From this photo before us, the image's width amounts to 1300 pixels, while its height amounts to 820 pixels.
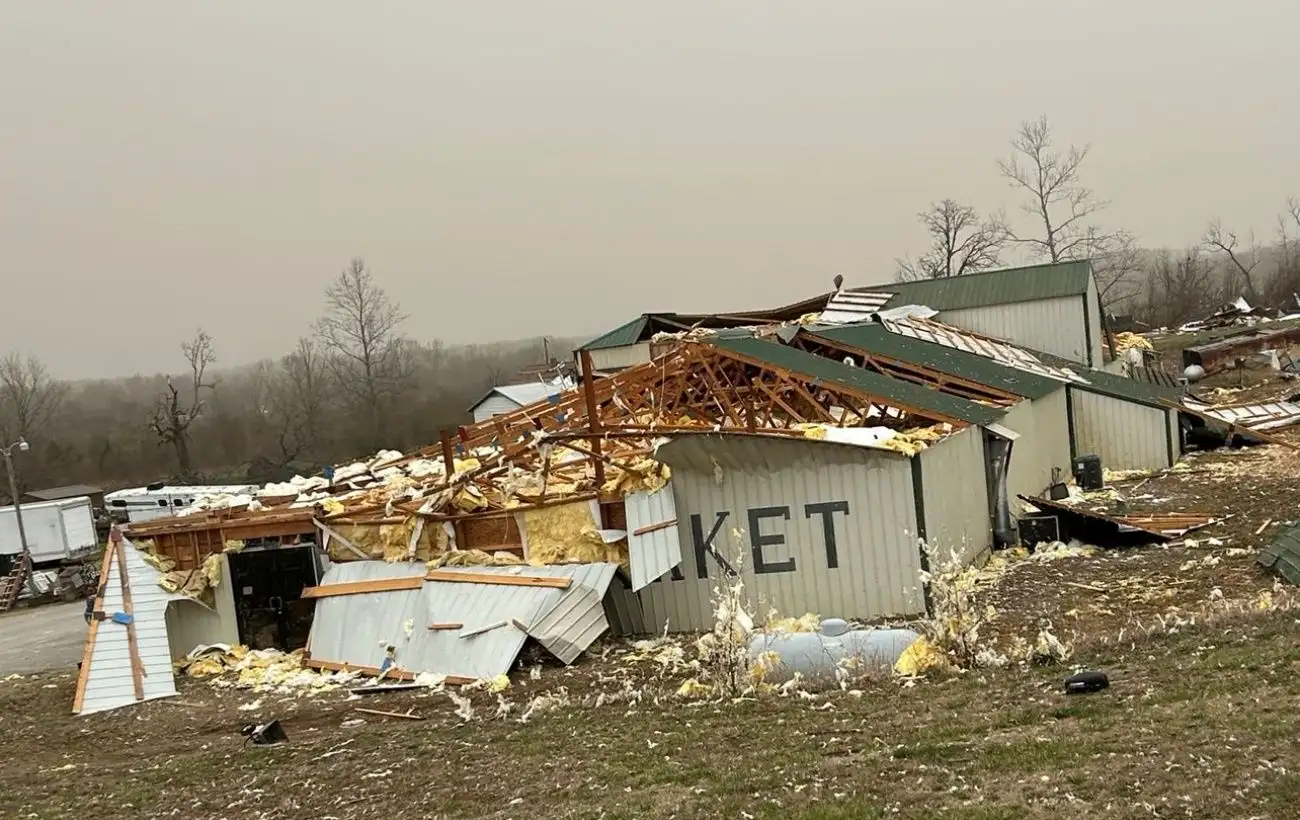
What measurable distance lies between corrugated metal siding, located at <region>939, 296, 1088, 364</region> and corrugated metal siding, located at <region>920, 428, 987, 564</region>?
15.1 metres

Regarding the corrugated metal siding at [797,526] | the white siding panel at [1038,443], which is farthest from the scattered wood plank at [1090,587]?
the white siding panel at [1038,443]

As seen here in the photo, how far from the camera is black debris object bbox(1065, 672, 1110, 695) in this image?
798 cm

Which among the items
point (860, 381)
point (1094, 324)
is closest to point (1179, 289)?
point (1094, 324)

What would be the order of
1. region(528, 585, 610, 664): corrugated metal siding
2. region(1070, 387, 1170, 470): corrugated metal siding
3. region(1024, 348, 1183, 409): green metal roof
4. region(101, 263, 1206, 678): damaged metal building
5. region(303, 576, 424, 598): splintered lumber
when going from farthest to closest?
region(1024, 348, 1183, 409): green metal roof
region(1070, 387, 1170, 470): corrugated metal siding
region(303, 576, 424, 598): splintered lumber
region(101, 263, 1206, 678): damaged metal building
region(528, 585, 610, 664): corrugated metal siding

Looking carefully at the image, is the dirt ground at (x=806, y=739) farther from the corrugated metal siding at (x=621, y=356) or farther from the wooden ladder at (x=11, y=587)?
the wooden ladder at (x=11, y=587)

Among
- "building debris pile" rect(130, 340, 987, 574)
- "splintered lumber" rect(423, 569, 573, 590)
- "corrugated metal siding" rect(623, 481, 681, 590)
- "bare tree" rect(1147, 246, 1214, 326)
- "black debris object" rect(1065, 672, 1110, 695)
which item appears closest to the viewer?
"black debris object" rect(1065, 672, 1110, 695)

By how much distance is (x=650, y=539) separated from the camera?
47.0 feet

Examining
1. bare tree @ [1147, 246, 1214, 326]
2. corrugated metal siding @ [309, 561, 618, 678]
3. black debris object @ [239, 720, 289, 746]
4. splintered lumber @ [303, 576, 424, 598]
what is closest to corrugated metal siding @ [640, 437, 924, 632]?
corrugated metal siding @ [309, 561, 618, 678]

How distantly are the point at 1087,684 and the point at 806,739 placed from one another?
245 cm

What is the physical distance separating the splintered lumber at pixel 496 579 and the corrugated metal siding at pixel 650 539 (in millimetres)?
1052

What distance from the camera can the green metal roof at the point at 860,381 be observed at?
16922 mm

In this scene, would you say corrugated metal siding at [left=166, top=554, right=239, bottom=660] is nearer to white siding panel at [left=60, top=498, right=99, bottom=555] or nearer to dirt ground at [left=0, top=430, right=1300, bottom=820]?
dirt ground at [left=0, top=430, right=1300, bottom=820]

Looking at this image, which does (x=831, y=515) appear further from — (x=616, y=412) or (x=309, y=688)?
(x=309, y=688)

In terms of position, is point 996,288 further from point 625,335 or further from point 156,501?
point 156,501
